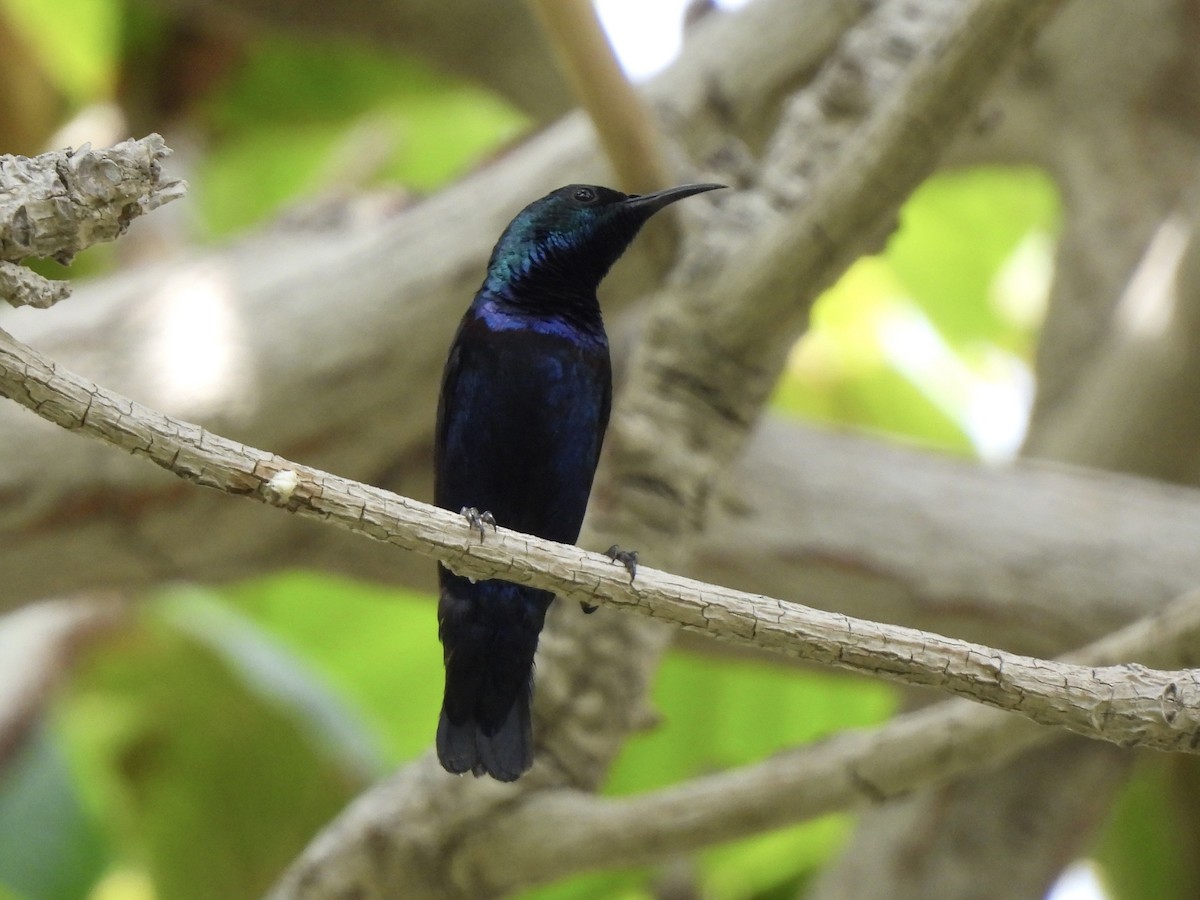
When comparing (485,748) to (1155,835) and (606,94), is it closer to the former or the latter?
(606,94)

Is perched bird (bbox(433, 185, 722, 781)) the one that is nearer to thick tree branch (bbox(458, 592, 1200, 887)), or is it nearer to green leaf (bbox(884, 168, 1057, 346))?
thick tree branch (bbox(458, 592, 1200, 887))

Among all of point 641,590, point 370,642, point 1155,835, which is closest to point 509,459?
point 641,590

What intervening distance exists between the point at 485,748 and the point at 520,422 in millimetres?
664

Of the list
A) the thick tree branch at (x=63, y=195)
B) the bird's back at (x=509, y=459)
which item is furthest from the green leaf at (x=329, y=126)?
the thick tree branch at (x=63, y=195)

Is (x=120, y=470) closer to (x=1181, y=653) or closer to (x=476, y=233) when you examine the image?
(x=476, y=233)

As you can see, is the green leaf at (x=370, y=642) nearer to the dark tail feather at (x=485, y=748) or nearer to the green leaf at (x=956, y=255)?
the green leaf at (x=956, y=255)

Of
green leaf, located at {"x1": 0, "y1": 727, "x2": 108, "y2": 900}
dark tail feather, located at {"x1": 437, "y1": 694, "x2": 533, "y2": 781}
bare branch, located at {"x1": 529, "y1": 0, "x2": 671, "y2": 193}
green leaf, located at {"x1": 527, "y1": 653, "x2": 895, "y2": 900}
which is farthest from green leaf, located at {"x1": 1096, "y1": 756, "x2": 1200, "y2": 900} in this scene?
green leaf, located at {"x1": 0, "y1": 727, "x2": 108, "y2": 900}

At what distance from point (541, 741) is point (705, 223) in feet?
4.50

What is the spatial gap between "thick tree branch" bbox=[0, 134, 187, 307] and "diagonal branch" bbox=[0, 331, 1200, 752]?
0.11m

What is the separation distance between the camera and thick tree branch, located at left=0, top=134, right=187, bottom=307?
195cm

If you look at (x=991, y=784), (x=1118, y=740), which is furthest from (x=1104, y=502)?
(x=1118, y=740)

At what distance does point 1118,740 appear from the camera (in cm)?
224

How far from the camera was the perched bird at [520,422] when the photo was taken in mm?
3076

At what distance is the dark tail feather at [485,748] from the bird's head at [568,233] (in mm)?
937
